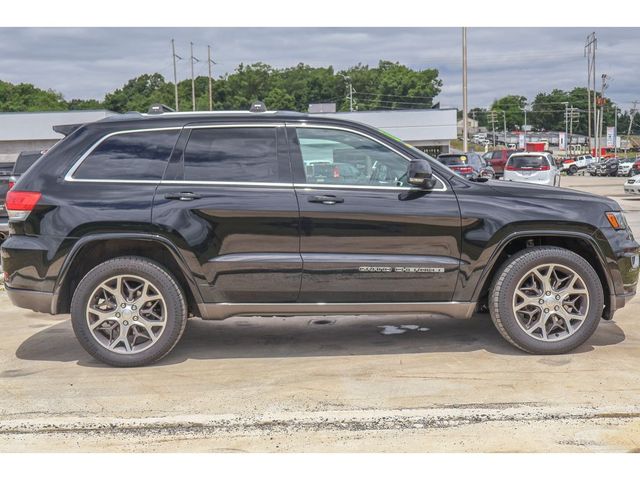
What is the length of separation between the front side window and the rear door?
0.78 ft

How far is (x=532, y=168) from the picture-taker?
81.1 ft

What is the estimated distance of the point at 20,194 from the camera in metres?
5.47

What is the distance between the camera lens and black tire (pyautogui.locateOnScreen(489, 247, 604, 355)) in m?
5.50

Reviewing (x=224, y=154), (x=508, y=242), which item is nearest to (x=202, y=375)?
(x=224, y=154)

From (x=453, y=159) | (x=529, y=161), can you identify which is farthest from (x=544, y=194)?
(x=453, y=159)

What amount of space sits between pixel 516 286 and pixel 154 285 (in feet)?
8.74

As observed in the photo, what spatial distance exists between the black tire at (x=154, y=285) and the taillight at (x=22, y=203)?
2.11ft

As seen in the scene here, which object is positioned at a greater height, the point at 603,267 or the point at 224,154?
the point at 224,154

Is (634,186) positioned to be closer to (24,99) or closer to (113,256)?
(113,256)

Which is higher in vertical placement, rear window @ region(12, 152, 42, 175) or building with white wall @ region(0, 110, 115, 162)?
building with white wall @ region(0, 110, 115, 162)

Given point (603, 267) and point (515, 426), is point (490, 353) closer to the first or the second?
point (603, 267)

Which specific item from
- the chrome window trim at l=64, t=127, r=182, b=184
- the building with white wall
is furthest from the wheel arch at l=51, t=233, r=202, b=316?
the building with white wall

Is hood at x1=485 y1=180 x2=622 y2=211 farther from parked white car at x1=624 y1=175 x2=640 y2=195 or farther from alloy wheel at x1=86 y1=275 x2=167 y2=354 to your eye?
parked white car at x1=624 y1=175 x2=640 y2=195

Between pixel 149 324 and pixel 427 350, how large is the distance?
7.03 ft
